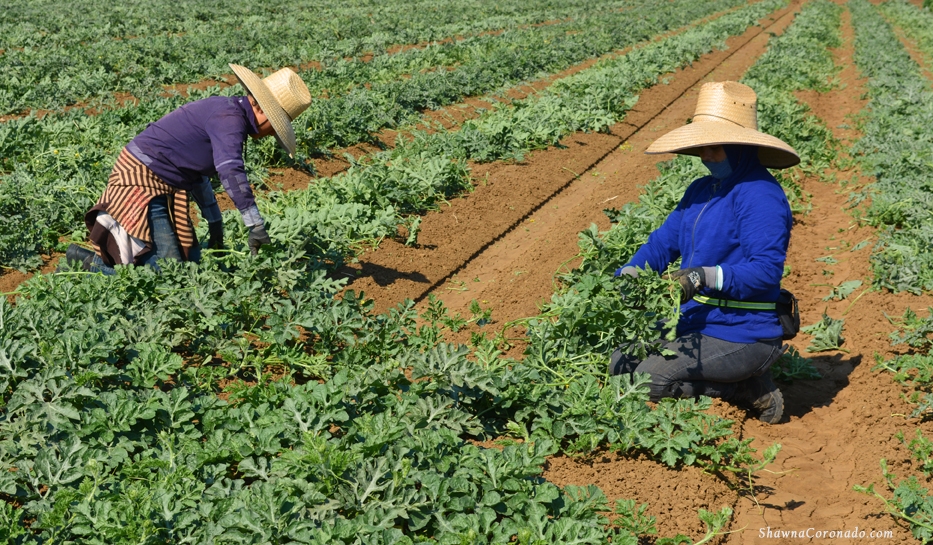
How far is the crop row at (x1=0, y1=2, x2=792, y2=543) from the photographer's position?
291 centimetres

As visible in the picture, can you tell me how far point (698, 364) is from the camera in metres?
4.39

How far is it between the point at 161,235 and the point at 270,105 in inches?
43.6

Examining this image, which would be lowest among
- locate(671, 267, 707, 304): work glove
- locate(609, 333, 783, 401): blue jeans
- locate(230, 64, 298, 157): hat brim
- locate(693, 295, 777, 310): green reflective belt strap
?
Answer: locate(609, 333, 783, 401): blue jeans

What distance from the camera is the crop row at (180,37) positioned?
11.9 metres

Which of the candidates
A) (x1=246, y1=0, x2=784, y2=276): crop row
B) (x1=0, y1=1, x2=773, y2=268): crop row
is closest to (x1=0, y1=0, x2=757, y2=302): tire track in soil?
(x1=0, y1=1, x2=773, y2=268): crop row

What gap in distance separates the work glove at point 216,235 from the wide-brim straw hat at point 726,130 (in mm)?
2930

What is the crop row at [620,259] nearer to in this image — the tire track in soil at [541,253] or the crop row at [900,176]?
the tire track in soil at [541,253]

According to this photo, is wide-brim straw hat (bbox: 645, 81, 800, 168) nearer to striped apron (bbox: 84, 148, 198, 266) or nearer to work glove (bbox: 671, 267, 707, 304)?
work glove (bbox: 671, 267, 707, 304)

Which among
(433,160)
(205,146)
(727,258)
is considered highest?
(205,146)

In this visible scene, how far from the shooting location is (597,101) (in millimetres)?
11906

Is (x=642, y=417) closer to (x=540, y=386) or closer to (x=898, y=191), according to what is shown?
(x=540, y=386)

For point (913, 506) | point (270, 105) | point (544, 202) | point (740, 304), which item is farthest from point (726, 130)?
point (544, 202)

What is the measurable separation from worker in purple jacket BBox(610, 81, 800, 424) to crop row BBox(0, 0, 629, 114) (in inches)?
365

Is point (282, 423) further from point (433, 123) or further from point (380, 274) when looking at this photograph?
point (433, 123)
